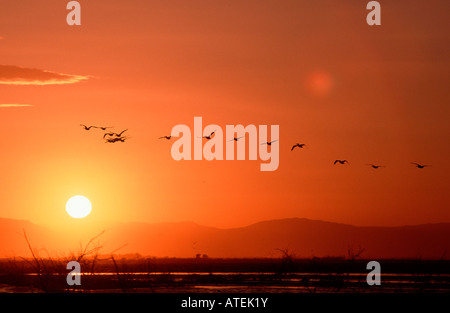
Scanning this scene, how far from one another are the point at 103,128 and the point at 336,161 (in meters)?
15.4

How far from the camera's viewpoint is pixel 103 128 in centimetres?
5188
